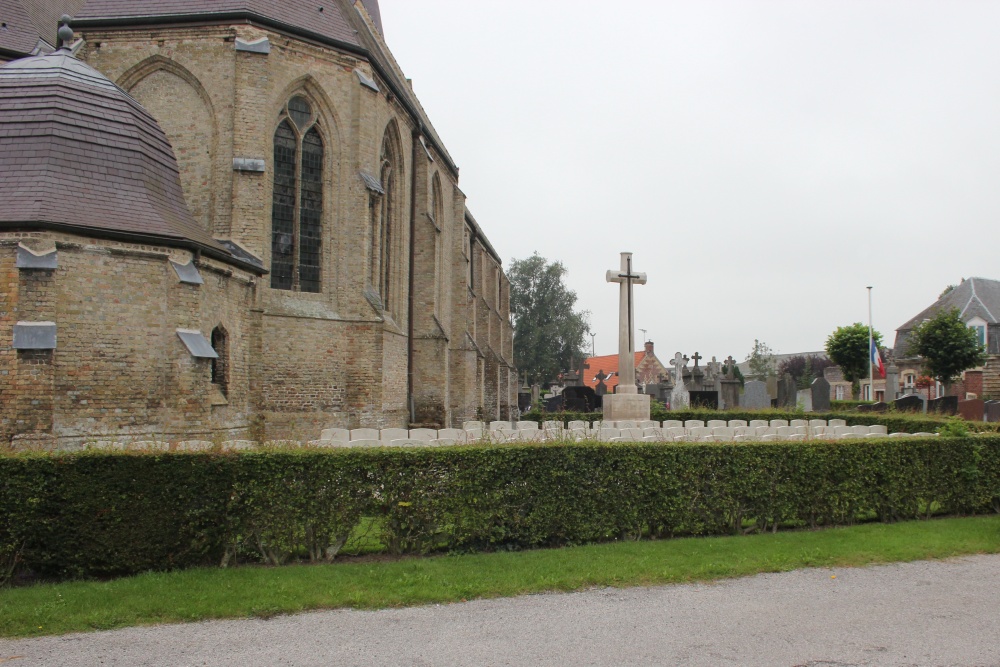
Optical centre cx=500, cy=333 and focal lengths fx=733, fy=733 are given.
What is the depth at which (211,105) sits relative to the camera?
1717cm

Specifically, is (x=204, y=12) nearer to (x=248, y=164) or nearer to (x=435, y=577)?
(x=248, y=164)

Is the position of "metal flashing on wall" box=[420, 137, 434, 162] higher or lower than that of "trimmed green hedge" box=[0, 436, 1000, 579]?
higher

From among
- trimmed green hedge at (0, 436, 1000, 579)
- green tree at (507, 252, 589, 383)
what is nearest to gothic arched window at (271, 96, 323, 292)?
trimmed green hedge at (0, 436, 1000, 579)

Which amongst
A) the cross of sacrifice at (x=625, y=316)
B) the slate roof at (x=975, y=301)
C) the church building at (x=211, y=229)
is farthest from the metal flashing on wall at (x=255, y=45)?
the slate roof at (x=975, y=301)

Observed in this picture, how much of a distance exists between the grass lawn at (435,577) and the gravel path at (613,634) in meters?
0.20

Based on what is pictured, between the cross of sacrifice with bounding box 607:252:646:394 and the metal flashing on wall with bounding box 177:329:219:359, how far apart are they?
33.3ft

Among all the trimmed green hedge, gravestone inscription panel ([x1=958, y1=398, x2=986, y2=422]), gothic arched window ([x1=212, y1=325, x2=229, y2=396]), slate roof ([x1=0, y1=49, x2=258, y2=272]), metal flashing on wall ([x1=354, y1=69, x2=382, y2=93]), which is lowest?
the trimmed green hedge

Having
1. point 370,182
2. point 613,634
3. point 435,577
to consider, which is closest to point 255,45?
point 370,182

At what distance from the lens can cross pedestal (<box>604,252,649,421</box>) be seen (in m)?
18.4

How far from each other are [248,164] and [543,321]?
5284 centimetres

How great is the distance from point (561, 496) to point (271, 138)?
13141mm

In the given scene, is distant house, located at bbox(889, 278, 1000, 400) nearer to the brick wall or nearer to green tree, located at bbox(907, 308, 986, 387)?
green tree, located at bbox(907, 308, 986, 387)

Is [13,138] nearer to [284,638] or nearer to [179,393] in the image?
[179,393]

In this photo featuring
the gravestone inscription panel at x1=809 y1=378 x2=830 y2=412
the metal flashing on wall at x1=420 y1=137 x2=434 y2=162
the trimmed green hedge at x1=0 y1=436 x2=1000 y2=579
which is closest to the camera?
the trimmed green hedge at x1=0 y1=436 x2=1000 y2=579
